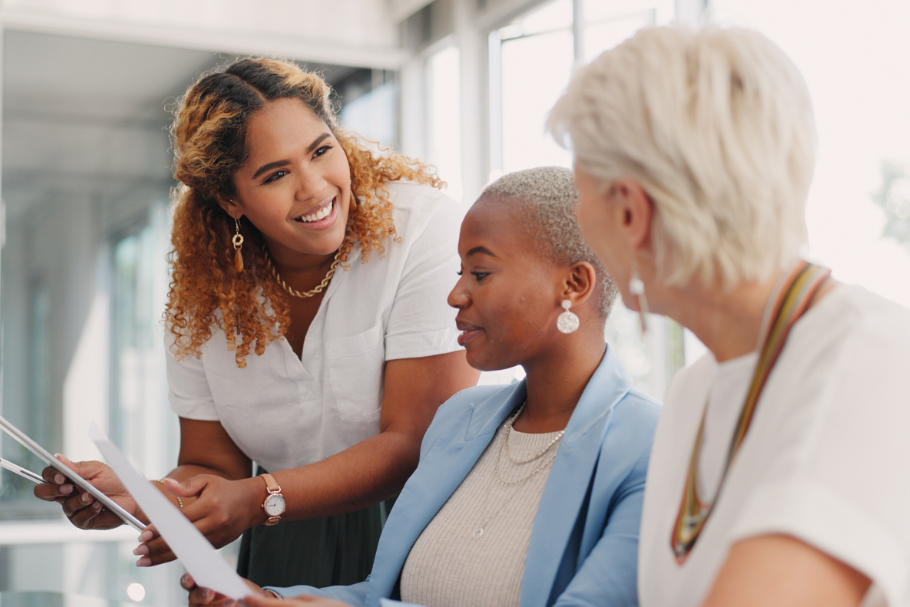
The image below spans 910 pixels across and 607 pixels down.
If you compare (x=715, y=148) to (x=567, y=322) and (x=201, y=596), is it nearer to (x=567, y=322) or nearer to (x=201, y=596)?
(x=567, y=322)

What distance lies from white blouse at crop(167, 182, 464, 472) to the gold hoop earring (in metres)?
0.16

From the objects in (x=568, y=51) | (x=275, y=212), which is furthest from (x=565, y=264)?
(x=568, y=51)

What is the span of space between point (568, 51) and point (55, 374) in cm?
273

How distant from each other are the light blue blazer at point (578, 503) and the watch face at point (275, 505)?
0.55ft

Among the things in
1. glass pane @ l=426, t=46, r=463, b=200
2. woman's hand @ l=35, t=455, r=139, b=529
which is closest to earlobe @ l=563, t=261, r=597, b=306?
woman's hand @ l=35, t=455, r=139, b=529

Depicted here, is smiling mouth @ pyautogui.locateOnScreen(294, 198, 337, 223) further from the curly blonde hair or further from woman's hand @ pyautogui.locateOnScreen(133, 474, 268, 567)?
woman's hand @ pyautogui.locateOnScreen(133, 474, 268, 567)

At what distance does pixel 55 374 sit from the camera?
3914mm

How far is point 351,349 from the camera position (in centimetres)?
187

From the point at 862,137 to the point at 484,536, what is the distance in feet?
5.47

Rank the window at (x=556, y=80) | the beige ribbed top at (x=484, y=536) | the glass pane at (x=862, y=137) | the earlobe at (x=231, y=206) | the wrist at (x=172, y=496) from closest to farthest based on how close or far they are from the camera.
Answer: the beige ribbed top at (x=484, y=536) < the wrist at (x=172, y=496) < the earlobe at (x=231, y=206) < the glass pane at (x=862, y=137) < the window at (x=556, y=80)

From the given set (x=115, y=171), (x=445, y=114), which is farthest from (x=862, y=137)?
(x=115, y=171)

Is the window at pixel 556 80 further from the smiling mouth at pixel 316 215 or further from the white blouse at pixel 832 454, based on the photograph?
the white blouse at pixel 832 454

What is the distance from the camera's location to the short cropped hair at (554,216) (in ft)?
4.72

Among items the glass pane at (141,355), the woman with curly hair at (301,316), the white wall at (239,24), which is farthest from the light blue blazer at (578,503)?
the white wall at (239,24)
